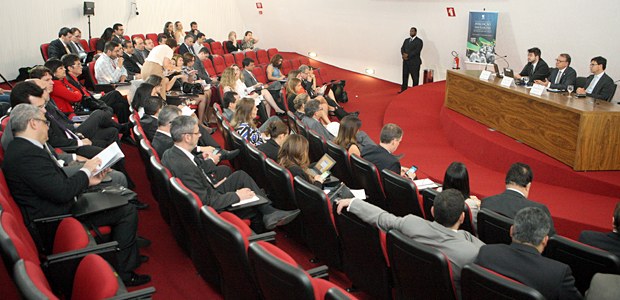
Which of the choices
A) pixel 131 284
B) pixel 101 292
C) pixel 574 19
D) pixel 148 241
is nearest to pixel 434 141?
pixel 574 19

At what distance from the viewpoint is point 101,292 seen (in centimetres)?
219

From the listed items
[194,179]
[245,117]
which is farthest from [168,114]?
[245,117]

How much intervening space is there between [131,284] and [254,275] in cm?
130

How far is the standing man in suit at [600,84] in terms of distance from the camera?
6721 mm

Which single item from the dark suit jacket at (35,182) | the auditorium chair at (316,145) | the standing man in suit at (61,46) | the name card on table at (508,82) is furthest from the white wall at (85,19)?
the name card on table at (508,82)

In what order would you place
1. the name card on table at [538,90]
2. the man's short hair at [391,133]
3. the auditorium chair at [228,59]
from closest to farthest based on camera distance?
the man's short hair at [391,133] < the name card on table at [538,90] < the auditorium chair at [228,59]

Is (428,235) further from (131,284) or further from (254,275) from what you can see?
(131,284)

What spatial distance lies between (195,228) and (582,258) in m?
2.09

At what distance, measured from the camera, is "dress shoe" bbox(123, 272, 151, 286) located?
358cm

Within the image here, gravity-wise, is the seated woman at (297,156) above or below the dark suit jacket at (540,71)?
below

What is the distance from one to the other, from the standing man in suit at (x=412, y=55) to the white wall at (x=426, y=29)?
44 cm

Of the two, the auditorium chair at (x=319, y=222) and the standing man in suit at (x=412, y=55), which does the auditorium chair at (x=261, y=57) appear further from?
the auditorium chair at (x=319, y=222)

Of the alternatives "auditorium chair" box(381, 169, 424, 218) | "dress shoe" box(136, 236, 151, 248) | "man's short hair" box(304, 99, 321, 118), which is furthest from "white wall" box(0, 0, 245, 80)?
"auditorium chair" box(381, 169, 424, 218)

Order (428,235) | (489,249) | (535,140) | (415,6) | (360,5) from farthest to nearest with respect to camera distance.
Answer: (360,5) < (415,6) < (535,140) < (428,235) < (489,249)
